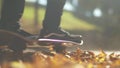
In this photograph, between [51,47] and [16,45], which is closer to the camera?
[16,45]

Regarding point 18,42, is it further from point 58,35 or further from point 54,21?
point 54,21

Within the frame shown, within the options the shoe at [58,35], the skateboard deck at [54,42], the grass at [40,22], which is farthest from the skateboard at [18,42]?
the grass at [40,22]

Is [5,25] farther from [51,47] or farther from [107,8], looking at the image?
[107,8]

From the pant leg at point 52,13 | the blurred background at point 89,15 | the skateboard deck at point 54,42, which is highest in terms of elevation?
the pant leg at point 52,13

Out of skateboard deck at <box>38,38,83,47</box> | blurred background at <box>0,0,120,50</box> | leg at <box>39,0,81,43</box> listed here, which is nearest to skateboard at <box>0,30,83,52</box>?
skateboard deck at <box>38,38,83,47</box>

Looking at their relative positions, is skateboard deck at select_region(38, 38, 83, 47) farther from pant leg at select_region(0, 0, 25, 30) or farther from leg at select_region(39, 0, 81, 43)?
pant leg at select_region(0, 0, 25, 30)

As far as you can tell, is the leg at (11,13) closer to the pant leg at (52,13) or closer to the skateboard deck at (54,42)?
the skateboard deck at (54,42)

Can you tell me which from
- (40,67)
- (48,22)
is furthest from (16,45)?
(40,67)
